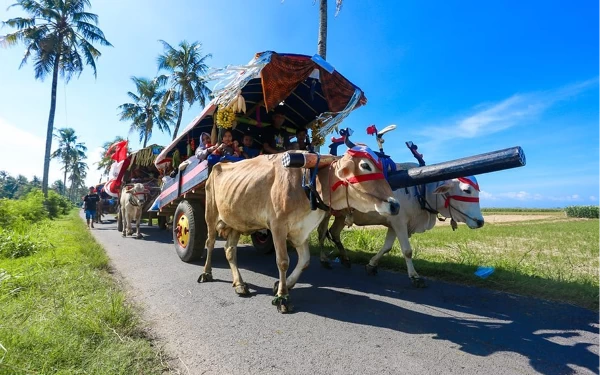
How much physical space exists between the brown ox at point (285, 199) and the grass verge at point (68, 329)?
1344 millimetres

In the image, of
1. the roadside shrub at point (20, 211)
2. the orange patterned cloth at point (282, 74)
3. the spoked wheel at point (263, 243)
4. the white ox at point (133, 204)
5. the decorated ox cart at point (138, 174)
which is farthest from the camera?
the decorated ox cart at point (138, 174)

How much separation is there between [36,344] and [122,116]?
108 feet

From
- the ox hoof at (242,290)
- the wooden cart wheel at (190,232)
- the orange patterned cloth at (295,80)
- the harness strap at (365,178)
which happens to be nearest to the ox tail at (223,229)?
the wooden cart wheel at (190,232)

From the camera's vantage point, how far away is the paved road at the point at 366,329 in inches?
90.0

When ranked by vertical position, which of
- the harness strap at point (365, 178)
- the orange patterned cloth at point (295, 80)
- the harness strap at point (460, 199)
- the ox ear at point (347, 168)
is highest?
the orange patterned cloth at point (295, 80)

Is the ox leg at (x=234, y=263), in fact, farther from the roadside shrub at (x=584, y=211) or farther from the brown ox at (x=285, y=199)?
the roadside shrub at (x=584, y=211)

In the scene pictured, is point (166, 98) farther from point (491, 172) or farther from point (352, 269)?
point (491, 172)

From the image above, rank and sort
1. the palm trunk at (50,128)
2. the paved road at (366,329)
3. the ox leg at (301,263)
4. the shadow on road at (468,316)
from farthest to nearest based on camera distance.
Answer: the palm trunk at (50,128) < the ox leg at (301,263) < the shadow on road at (468,316) < the paved road at (366,329)

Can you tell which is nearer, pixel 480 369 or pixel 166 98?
pixel 480 369

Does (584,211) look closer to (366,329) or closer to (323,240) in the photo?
(323,240)

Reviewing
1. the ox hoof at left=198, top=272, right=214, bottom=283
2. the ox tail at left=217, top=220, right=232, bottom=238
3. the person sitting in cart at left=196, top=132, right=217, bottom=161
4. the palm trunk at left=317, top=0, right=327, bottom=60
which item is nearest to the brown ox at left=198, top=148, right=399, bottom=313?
the ox hoof at left=198, top=272, right=214, bottom=283

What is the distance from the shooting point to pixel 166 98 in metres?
25.9

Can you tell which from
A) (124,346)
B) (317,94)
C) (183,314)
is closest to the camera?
(124,346)

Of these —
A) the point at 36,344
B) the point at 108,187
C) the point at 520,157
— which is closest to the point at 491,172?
the point at 520,157
